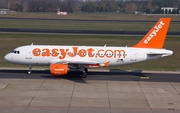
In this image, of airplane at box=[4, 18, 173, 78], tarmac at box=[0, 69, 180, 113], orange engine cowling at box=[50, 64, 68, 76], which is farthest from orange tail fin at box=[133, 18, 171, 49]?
orange engine cowling at box=[50, 64, 68, 76]

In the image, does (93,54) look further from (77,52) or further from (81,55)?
(77,52)

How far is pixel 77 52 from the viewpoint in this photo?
39.9 m

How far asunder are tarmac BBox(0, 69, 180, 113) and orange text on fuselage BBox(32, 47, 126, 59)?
2.19m

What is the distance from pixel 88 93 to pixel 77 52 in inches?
316

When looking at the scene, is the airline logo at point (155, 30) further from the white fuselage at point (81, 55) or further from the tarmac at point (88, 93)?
the tarmac at point (88, 93)

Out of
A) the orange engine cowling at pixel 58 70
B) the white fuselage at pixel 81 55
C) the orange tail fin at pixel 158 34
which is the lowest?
the orange engine cowling at pixel 58 70

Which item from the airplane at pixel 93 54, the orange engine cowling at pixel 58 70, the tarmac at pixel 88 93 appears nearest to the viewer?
the tarmac at pixel 88 93

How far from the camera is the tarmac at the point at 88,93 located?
28.2m

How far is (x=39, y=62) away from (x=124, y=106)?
45.7 ft

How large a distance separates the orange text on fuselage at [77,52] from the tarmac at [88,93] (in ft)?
7.20

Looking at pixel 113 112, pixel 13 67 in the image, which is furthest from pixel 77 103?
pixel 13 67

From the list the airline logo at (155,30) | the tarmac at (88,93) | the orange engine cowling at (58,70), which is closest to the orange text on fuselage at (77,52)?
the tarmac at (88,93)

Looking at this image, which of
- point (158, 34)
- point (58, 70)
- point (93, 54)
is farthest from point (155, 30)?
point (58, 70)

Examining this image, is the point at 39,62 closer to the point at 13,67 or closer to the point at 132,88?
the point at 13,67
